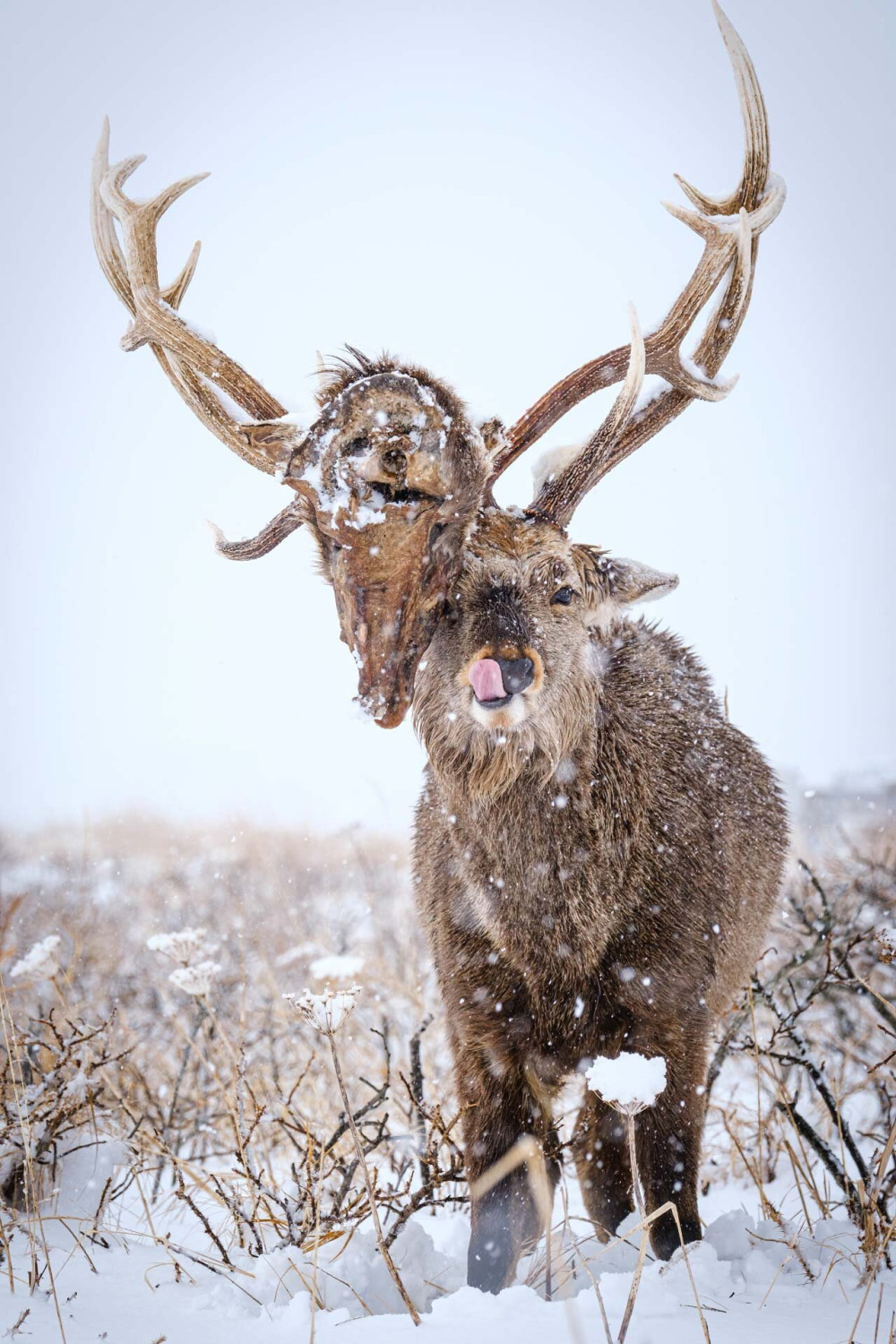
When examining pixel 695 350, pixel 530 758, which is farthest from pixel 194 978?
pixel 695 350

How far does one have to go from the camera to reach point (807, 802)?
9164 millimetres

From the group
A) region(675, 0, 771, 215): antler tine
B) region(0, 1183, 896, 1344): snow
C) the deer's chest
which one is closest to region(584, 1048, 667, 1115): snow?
region(0, 1183, 896, 1344): snow

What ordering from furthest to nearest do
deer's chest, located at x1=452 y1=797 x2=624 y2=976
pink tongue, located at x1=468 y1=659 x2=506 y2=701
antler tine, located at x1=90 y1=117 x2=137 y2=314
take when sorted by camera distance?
antler tine, located at x1=90 y1=117 x2=137 y2=314, deer's chest, located at x1=452 y1=797 x2=624 y2=976, pink tongue, located at x1=468 y1=659 x2=506 y2=701

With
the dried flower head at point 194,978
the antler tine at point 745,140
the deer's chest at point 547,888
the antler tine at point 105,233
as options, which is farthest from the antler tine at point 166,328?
the antler tine at point 745,140

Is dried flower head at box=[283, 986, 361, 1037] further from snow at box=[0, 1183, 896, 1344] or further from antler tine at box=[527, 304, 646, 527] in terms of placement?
antler tine at box=[527, 304, 646, 527]

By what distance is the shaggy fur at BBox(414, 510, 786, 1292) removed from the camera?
8.28 feet

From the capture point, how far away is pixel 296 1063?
4879mm

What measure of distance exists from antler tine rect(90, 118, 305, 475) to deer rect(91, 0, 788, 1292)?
15 mm

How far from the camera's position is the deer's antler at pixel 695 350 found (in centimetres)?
290

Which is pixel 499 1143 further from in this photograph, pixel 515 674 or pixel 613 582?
pixel 613 582

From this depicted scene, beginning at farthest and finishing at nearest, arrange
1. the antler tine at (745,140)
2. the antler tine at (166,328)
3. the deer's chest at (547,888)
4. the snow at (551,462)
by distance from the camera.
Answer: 1. the antler tine at (745,140)
2. the antler tine at (166,328)
3. the snow at (551,462)
4. the deer's chest at (547,888)

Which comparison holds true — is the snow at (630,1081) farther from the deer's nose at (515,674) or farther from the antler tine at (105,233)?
the antler tine at (105,233)

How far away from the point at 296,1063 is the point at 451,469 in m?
3.87

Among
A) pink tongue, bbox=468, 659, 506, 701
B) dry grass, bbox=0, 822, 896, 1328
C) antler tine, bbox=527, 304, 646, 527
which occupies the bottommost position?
dry grass, bbox=0, 822, 896, 1328
